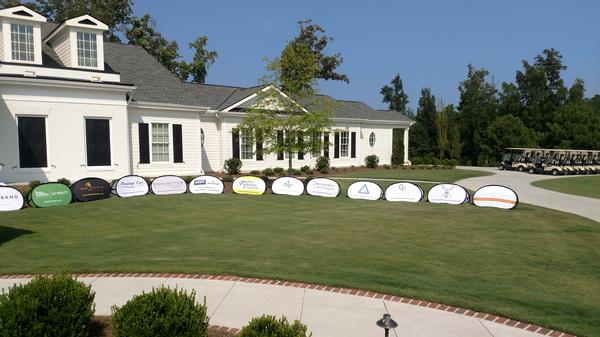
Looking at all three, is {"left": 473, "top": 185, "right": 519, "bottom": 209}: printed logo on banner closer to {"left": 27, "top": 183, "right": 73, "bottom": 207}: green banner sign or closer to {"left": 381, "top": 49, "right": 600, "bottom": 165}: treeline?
{"left": 27, "top": 183, "right": 73, "bottom": 207}: green banner sign

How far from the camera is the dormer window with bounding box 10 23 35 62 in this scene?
65.7ft

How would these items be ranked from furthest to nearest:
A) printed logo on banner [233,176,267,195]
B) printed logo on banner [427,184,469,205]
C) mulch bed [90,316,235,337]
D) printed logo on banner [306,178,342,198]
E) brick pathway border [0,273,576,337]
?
printed logo on banner [233,176,267,195]
printed logo on banner [306,178,342,198]
printed logo on banner [427,184,469,205]
brick pathway border [0,273,576,337]
mulch bed [90,316,235,337]

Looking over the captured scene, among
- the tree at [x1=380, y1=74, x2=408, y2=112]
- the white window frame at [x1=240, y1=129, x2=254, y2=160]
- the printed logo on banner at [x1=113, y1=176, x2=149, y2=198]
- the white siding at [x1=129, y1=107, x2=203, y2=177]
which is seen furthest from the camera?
the tree at [x1=380, y1=74, x2=408, y2=112]

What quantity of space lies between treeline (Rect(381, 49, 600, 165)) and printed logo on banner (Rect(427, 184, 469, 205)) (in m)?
29.0

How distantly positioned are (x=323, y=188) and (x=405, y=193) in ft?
12.2

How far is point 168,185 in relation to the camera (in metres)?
19.8

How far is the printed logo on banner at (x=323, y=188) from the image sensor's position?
20281 mm

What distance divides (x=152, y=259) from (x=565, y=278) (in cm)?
793

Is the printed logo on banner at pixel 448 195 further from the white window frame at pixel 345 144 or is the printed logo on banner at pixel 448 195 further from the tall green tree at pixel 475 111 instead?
the tall green tree at pixel 475 111

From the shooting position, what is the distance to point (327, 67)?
187 ft

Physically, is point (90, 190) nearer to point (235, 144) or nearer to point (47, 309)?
point (235, 144)

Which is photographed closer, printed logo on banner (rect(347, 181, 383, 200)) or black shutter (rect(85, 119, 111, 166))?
printed logo on banner (rect(347, 181, 383, 200))

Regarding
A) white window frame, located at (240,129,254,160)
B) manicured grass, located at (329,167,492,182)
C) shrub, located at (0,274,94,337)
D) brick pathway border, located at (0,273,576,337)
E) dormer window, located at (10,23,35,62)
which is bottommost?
brick pathway border, located at (0,273,576,337)

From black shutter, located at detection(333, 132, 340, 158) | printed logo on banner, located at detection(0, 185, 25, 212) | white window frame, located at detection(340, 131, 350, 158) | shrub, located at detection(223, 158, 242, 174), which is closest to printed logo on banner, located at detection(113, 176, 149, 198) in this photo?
printed logo on banner, located at detection(0, 185, 25, 212)
